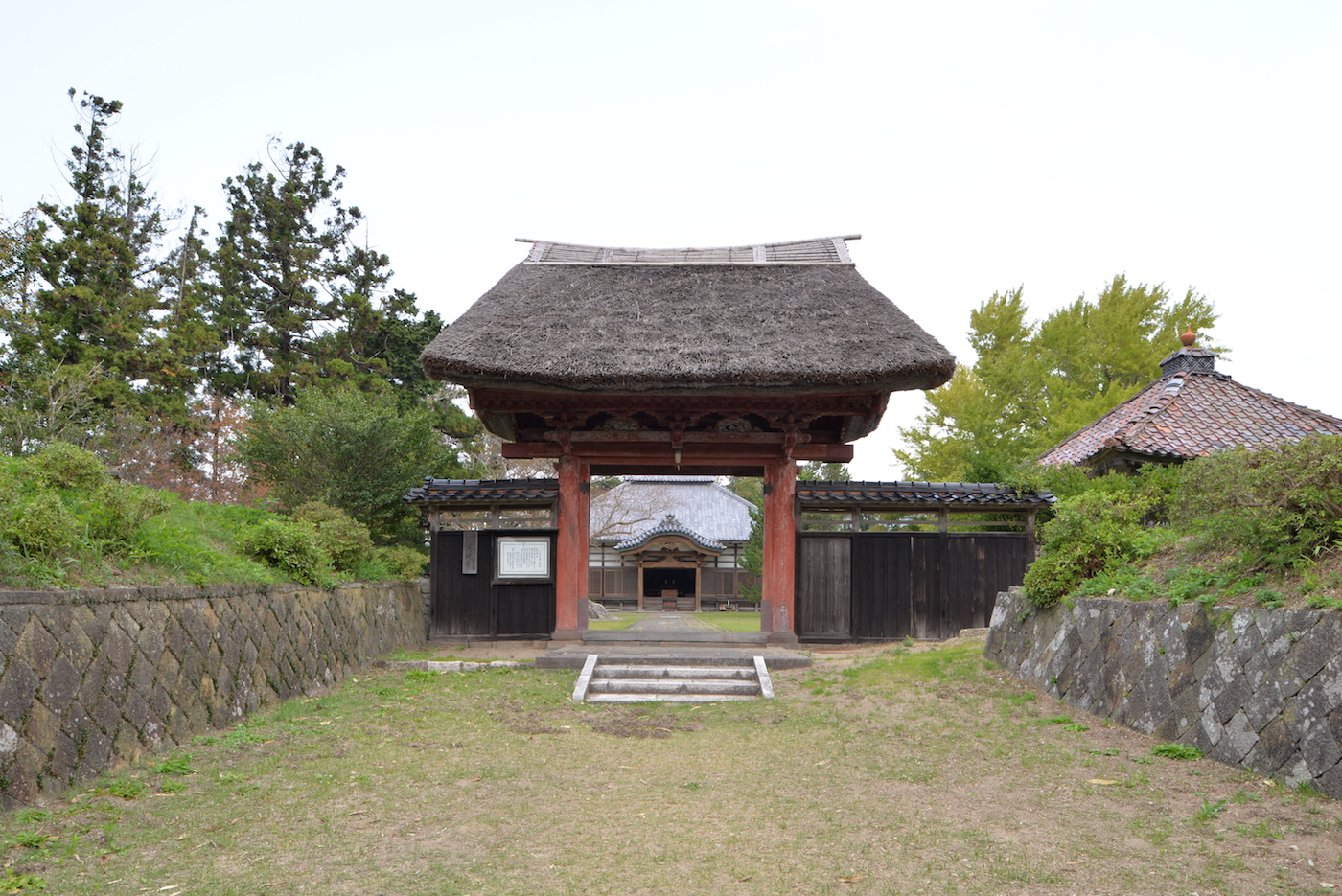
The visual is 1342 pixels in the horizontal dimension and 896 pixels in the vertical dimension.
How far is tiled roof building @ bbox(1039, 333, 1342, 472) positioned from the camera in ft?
42.4

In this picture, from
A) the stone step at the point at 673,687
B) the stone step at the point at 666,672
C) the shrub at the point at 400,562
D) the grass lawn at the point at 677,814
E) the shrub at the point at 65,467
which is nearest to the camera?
the grass lawn at the point at 677,814

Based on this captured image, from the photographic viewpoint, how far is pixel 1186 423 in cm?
1372

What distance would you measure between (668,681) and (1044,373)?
55.5ft

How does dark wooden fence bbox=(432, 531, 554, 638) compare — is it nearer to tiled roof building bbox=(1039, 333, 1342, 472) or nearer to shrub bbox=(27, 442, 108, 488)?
shrub bbox=(27, 442, 108, 488)

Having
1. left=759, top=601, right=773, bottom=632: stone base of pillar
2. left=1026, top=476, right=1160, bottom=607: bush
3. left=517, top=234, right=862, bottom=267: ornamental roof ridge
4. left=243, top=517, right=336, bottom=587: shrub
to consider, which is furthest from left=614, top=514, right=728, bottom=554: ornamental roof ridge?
left=1026, top=476, right=1160, bottom=607: bush

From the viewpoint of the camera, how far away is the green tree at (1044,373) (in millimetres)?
20547

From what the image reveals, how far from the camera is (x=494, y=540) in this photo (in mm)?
11750

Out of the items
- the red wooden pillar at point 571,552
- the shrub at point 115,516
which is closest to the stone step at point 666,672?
the red wooden pillar at point 571,552

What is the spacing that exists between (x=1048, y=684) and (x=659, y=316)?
5974 mm

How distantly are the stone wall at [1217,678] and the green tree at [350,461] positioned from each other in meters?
10.3

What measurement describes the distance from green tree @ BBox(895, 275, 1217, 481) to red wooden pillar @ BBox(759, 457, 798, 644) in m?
10.8

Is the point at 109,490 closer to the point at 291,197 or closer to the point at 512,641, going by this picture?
the point at 512,641

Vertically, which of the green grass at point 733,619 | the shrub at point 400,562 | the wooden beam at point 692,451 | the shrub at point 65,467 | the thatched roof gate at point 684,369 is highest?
the thatched roof gate at point 684,369

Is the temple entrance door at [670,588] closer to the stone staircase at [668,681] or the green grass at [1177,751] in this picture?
the stone staircase at [668,681]
